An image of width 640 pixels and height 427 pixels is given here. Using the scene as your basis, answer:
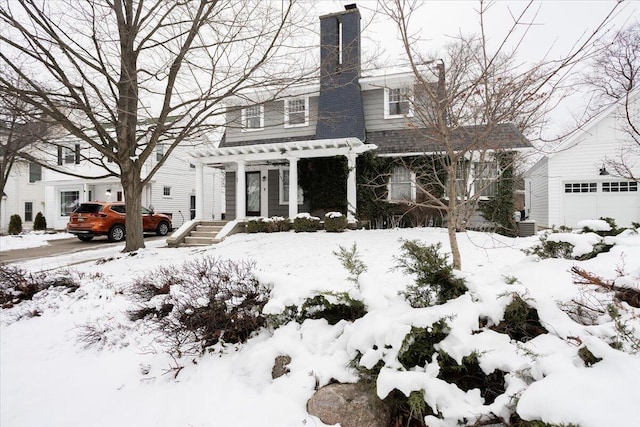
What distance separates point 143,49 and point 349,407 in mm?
9836

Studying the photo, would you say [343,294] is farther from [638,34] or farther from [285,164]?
[638,34]

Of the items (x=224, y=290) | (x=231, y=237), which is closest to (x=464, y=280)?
(x=224, y=290)

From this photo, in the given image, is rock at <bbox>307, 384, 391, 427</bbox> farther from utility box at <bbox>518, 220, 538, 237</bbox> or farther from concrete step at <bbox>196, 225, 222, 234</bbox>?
utility box at <bbox>518, 220, 538, 237</bbox>

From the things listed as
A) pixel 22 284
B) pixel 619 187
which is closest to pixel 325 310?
pixel 22 284

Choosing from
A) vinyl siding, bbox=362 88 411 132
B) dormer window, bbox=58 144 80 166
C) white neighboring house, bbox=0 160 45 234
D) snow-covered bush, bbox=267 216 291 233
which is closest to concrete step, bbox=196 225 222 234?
snow-covered bush, bbox=267 216 291 233

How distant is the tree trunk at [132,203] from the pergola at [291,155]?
3445 millimetres

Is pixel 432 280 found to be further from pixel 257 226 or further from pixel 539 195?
pixel 539 195

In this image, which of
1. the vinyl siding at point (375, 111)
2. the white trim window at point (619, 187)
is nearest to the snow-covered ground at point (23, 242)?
the vinyl siding at point (375, 111)

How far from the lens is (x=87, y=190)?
22594 mm

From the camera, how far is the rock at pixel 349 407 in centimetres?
238

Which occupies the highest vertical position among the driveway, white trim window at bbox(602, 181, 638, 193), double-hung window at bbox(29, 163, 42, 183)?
double-hung window at bbox(29, 163, 42, 183)

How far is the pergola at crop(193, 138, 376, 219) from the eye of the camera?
39.8ft

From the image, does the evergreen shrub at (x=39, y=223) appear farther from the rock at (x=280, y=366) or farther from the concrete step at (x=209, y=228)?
the rock at (x=280, y=366)

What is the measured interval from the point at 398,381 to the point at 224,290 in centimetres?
203
